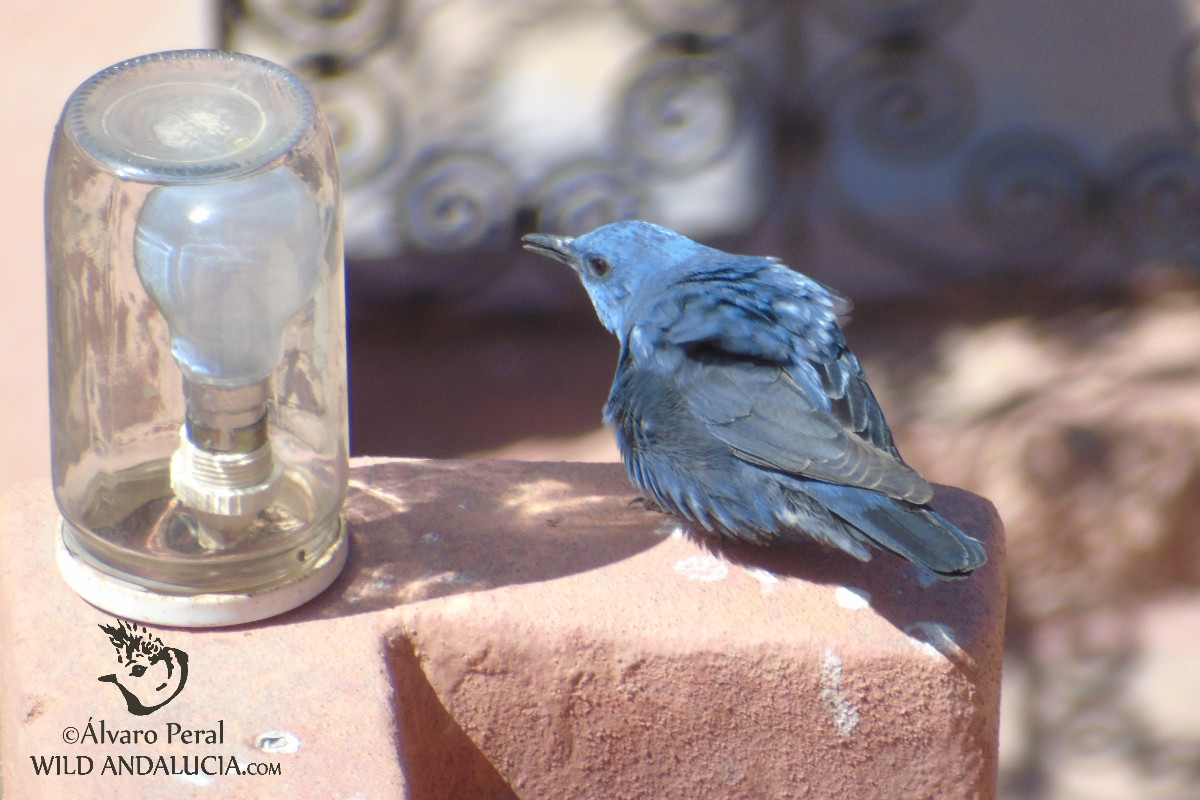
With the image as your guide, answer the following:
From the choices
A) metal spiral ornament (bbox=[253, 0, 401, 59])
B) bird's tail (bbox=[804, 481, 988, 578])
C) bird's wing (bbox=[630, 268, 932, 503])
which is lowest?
bird's tail (bbox=[804, 481, 988, 578])

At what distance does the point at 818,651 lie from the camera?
6.47 feet

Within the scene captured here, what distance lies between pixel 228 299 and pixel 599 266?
3.65 ft

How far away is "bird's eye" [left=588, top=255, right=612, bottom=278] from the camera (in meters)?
2.80

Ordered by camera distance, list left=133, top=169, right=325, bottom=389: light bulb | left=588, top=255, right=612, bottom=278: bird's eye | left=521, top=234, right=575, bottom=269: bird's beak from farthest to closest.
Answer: left=521, top=234, right=575, bottom=269: bird's beak → left=588, top=255, right=612, bottom=278: bird's eye → left=133, top=169, right=325, bottom=389: light bulb

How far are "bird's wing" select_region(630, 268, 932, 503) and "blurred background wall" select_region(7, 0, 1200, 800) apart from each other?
249cm

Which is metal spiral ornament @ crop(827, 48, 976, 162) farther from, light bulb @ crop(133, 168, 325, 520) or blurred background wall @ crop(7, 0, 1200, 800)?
light bulb @ crop(133, 168, 325, 520)

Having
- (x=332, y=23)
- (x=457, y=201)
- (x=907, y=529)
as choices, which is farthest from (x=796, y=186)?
(x=907, y=529)

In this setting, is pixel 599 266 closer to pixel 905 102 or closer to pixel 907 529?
pixel 907 529

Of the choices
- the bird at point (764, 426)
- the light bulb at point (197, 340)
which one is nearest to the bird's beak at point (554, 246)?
the bird at point (764, 426)

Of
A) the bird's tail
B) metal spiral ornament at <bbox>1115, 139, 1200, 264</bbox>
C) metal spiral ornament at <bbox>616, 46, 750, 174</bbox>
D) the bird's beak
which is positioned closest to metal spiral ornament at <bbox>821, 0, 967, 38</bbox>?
metal spiral ornament at <bbox>616, 46, 750, 174</bbox>

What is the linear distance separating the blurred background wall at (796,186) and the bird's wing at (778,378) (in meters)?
2.49

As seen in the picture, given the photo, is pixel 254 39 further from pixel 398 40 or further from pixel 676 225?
pixel 676 225
